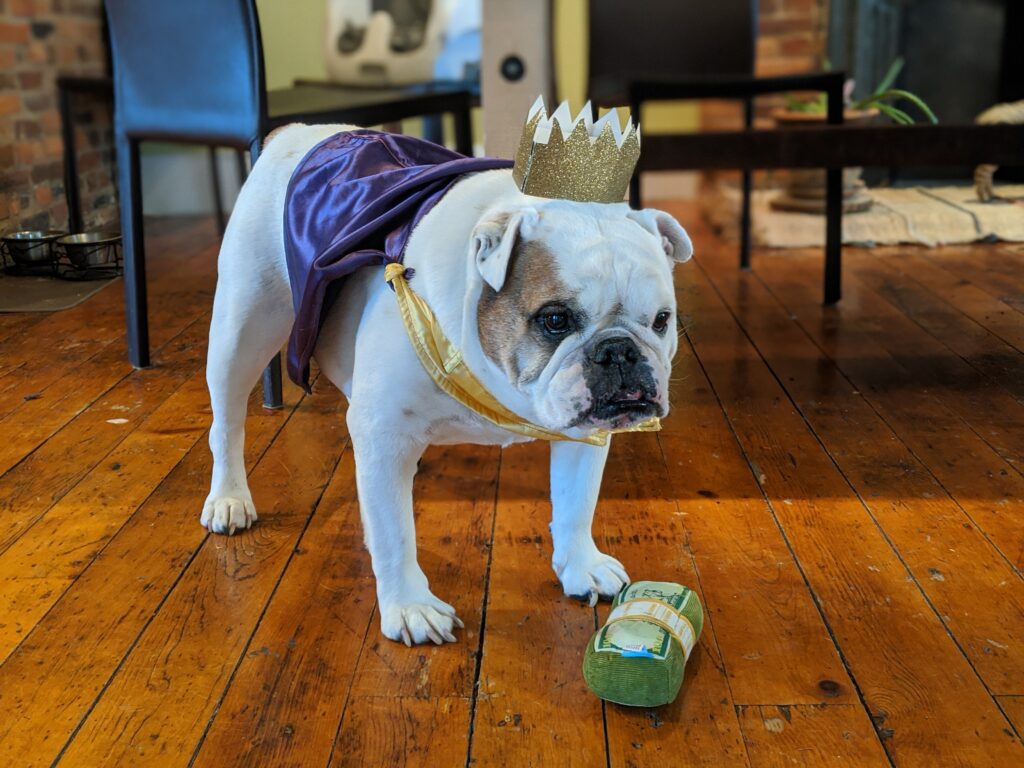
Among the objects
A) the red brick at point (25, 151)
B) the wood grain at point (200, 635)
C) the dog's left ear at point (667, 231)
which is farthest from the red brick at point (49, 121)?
the dog's left ear at point (667, 231)

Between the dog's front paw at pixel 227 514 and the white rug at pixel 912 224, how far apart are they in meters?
2.66

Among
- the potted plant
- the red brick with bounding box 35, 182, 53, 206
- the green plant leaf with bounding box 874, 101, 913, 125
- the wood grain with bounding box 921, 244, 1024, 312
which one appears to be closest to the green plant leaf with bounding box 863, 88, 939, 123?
the green plant leaf with bounding box 874, 101, 913, 125

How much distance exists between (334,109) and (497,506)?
3.48ft

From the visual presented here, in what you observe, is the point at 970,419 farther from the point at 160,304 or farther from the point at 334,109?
the point at 160,304

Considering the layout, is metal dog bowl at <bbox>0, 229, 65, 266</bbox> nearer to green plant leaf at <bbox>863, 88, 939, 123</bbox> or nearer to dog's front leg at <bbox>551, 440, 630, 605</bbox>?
dog's front leg at <bbox>551, 440, 630, 605</bbox>

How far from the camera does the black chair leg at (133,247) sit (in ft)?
8.25

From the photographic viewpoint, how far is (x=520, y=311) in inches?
47.3

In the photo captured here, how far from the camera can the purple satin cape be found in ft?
4.42

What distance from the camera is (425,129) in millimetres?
3275

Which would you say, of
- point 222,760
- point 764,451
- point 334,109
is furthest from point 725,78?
point 222,760

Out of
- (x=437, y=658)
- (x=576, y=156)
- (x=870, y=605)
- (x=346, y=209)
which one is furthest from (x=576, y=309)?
(x=870, y=605)

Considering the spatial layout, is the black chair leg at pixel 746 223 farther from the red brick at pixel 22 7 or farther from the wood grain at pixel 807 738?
the wood grain at pixel 807 738

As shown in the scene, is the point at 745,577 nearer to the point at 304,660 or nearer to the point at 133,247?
the point at 304,660

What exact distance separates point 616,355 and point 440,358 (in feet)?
0.71
